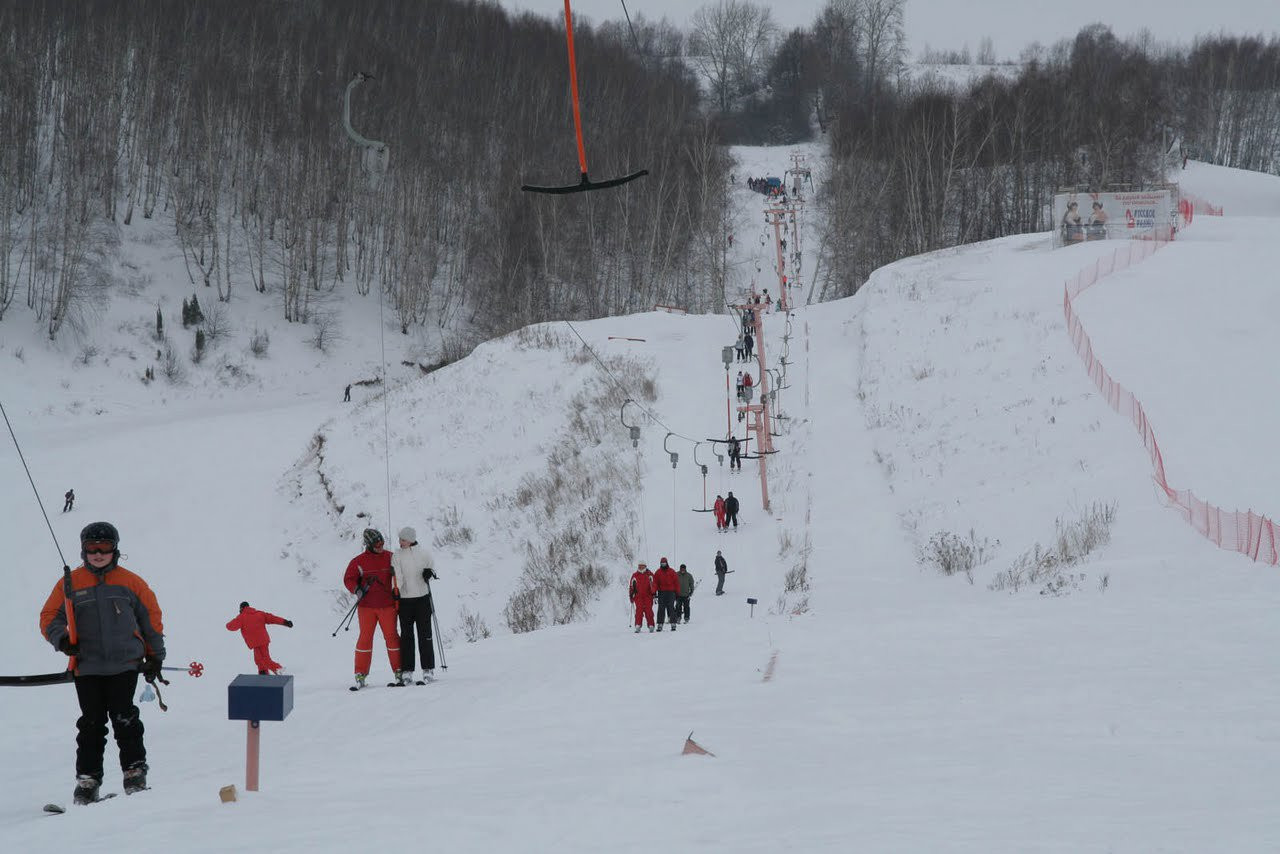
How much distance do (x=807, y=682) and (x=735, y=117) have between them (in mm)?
107367

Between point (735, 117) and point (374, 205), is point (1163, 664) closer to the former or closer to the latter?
point (374, 205)

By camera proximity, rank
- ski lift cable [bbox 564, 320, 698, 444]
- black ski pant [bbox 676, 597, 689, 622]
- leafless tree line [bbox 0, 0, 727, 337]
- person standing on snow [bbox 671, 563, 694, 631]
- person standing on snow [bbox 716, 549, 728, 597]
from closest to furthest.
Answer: black ski pant [bbox 676, 597, 689, 622] < person standing on snow [bbox 671, 563, 694, 631] < person standing on snow [bbox 716, 549, 728, 597] < ski lift cable [bbox 564, 320, 698, 444] < leafless tree line [bbox 0, 0, 727, 337]

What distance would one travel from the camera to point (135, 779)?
20.5 ft

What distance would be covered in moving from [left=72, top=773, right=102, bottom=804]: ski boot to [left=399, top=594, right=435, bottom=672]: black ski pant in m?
4.42

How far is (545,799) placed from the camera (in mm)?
5188

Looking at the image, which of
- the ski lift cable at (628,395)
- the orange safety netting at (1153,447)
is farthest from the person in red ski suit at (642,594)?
the ski lift cable at (628,395)

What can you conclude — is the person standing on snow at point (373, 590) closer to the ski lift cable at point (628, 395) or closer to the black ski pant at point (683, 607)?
the black ski pant at point (683, 607)

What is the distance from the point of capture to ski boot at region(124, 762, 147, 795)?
20.5ft

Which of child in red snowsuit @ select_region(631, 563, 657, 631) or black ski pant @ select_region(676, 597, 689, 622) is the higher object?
child in red snowsuit @ select_region(631, 563, 657, 631)

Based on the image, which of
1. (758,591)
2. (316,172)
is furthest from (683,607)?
(316,172)

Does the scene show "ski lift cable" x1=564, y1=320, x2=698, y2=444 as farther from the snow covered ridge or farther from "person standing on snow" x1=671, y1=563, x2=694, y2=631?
"person standing on snow" x1=671, y1=563, x2=694, y2=631

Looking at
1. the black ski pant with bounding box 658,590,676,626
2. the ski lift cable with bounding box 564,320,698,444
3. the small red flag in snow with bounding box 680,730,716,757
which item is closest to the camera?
the small red flag in snow with bounding box 680,730,716,757

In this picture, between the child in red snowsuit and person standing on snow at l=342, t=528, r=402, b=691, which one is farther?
the child in red snowsuit

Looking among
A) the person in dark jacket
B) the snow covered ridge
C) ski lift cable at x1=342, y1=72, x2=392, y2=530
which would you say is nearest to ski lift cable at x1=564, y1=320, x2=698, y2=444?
the snow covered ridge
